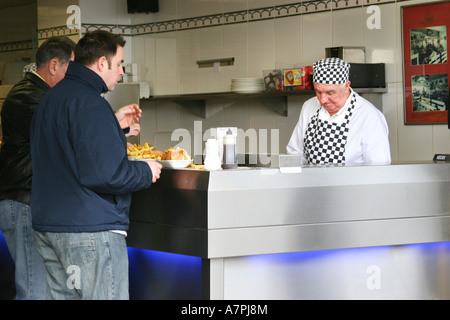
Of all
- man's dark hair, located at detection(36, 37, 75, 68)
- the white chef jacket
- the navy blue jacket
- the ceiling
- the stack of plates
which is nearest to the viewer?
the navy blue jacket

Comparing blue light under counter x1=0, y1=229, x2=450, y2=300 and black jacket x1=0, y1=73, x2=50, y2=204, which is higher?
black jacket x1=0, y1=73, x2=50, y2=204

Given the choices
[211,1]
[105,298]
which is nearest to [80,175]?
[105,298]

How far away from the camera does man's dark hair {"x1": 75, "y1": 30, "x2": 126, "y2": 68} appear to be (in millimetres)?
2908

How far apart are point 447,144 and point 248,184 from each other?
7.82ft

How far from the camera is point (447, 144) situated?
505 centimetres

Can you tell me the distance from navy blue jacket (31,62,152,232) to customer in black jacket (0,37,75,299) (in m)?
0.75

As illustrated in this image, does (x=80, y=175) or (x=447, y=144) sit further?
(x=447, y=144)

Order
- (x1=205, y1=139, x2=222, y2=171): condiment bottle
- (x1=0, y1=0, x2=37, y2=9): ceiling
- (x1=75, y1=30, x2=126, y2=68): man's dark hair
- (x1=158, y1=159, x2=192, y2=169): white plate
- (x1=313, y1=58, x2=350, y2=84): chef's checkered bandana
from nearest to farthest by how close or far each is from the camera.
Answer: (x1=75, y1=30, x2=126, y2=68): man's dark hair
(x1=205, y1=139, x2=222, y2=171): condiment bottle
(x1=158, y1=159, x2=192, y2=169): white plate
(x1=313, y1=58, x2=350, y2=84): chef's checkered bandana
(x1=0, y1=0, x2=37, y2=9): ceiling

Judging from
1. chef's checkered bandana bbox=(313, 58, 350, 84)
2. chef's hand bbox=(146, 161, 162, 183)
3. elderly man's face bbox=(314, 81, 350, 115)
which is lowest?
chef's hand bbox=(146, 161, 162, 183)

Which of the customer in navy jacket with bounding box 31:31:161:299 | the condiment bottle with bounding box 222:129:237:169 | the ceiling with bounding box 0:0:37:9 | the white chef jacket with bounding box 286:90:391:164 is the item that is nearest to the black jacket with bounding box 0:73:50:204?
the customer in navy jacket with bounding box 31:31:161:299

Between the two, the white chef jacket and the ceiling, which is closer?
the white chef jacket

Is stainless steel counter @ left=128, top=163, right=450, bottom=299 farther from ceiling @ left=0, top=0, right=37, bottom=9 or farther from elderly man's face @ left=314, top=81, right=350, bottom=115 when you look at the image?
ceiling @ left=0, top=0, right=37, bottom=9
